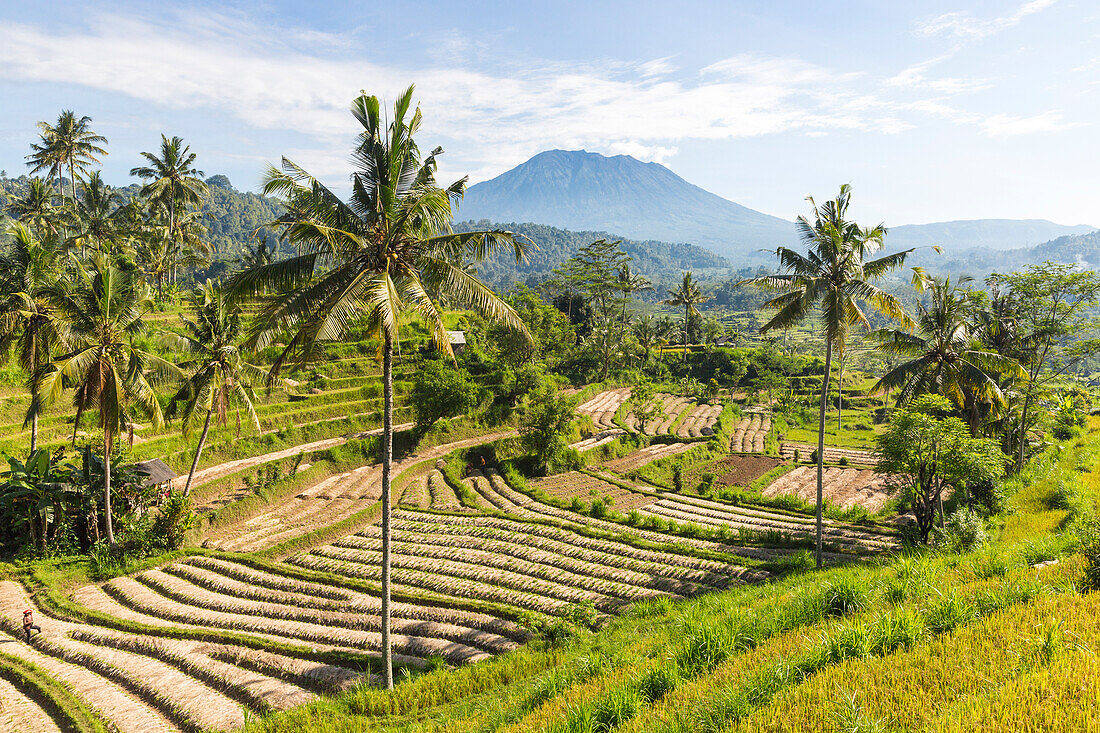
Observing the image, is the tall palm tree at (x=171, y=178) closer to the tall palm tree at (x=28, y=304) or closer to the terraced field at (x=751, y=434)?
the tall palm tree at (x=28, y=304)

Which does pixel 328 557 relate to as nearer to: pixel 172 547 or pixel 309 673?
pixel 172 547

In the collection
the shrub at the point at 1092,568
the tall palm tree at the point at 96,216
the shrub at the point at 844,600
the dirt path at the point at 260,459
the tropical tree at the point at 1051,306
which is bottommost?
the dirt path at the point at 260,459

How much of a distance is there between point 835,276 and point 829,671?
43.3 feet

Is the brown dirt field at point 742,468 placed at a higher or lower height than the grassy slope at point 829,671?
lower

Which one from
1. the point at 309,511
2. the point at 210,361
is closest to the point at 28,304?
the point at 210,361

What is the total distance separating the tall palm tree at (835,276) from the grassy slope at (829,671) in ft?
23.0

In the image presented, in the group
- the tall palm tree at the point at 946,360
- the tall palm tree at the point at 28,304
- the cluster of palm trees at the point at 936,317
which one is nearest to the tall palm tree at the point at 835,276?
the cluster of palm trees at the point at 936,317

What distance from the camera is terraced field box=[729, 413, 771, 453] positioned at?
4647 centimetres

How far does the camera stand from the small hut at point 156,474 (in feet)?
70.5

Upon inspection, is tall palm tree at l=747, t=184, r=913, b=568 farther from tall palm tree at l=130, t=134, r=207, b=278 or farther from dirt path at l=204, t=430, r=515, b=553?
tall palm tree at l=130, t=134, r=207, b=278

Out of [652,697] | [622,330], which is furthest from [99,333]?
[622,330]

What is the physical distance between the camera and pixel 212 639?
14438 mm

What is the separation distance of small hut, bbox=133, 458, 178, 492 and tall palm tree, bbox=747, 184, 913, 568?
23.8m

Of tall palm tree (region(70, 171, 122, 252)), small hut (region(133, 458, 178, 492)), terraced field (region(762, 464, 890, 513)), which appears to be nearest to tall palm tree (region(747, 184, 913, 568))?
terraced field (region(762, 464, 890, 513))
